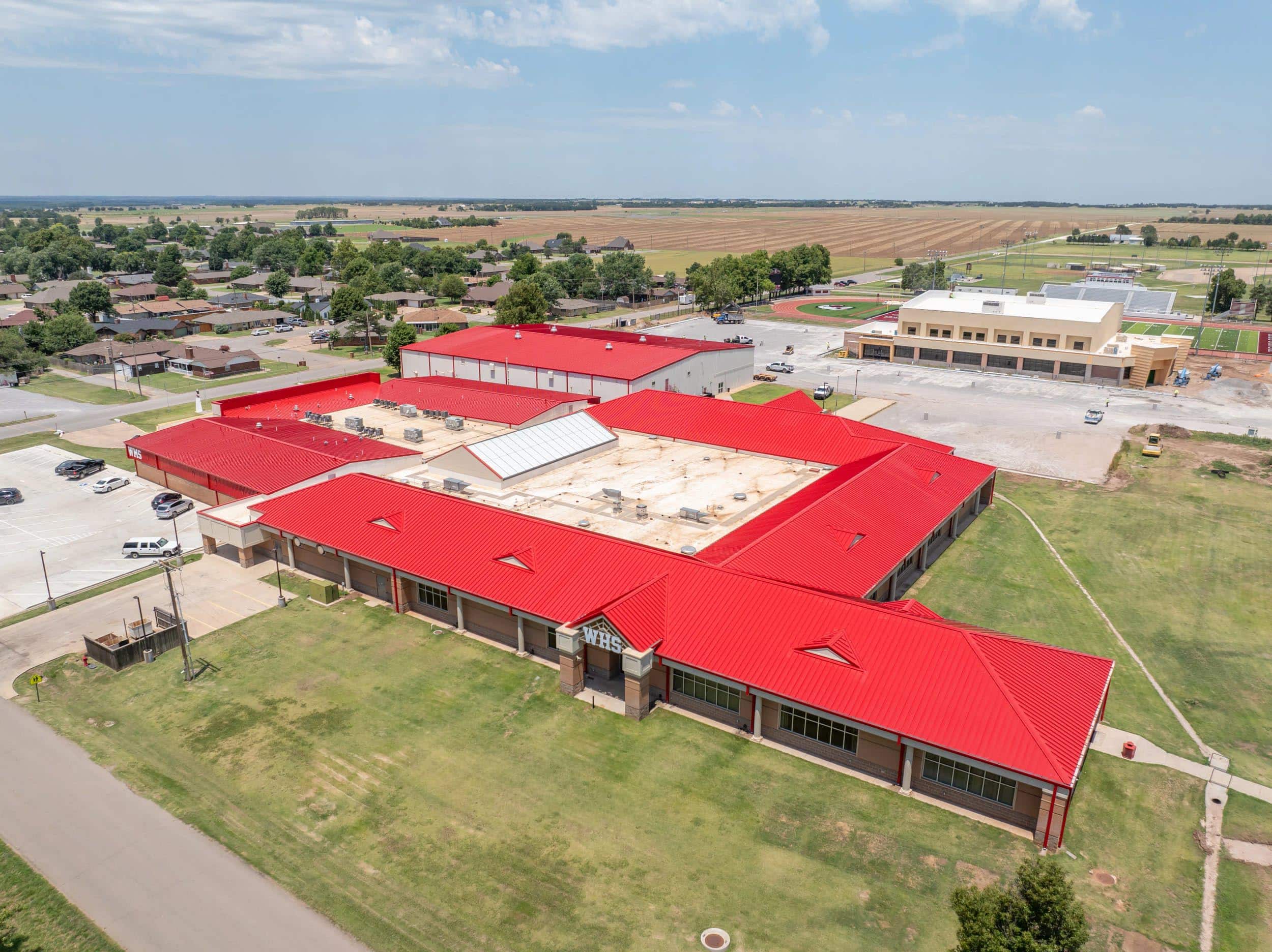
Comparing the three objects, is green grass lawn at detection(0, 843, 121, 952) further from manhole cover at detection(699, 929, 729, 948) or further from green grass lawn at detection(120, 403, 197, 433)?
green grass lawn at detection(120, 403, 197, 433)

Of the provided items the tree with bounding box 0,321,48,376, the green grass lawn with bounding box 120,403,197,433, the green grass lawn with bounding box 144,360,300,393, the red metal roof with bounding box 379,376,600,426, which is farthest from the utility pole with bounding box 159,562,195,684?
the tree with bounding box 0,321,48,376

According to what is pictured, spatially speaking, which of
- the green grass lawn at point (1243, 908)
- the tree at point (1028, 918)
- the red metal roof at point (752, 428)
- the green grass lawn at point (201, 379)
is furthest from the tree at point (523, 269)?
the tree at point (1028, 918)

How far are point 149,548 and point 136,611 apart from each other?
10308 millimetres

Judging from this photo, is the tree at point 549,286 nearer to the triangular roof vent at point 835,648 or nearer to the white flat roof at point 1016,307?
the white flat roof at point 1016,307

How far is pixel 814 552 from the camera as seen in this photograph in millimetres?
49719

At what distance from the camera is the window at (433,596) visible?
1969 inches

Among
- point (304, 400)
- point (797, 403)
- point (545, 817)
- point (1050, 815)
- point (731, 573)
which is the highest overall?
point (731, 573)

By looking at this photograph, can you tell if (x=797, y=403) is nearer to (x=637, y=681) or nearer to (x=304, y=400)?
(x=304, y=400)

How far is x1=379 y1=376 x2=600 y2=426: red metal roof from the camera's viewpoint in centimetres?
8556

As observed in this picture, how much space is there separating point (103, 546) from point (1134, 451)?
97.7m

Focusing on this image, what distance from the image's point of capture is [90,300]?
6407 inches

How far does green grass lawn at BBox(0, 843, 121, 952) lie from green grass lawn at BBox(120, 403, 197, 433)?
7298 cm

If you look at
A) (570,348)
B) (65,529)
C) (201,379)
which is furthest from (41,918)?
(201,379)

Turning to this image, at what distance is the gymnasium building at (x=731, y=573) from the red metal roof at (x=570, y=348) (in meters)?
20.9
